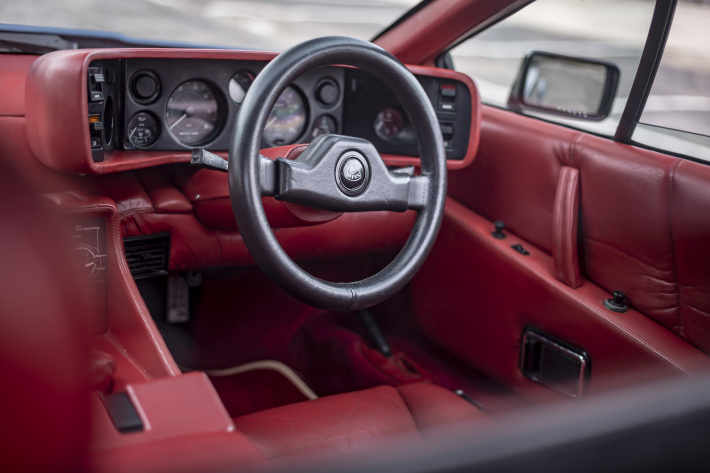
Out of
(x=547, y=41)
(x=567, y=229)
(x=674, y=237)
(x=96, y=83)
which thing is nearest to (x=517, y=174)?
(x=567, y=229)

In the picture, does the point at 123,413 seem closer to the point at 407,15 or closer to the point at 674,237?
the point at 674,237

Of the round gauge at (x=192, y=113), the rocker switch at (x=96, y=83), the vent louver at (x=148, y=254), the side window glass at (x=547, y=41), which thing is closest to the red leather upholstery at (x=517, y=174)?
the round gauge at (x=192, y=113)

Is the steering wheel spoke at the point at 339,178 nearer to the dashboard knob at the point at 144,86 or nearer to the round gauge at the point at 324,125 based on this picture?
the dashboard knob at the point at 144,86

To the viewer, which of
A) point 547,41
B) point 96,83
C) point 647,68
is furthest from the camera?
point 547,41

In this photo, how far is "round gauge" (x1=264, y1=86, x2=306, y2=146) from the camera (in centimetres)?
217

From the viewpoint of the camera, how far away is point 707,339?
163 cm

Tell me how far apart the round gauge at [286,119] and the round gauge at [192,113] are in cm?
18

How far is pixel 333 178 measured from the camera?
1438mm

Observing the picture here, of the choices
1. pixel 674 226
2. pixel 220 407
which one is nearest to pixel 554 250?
pixel 674 226

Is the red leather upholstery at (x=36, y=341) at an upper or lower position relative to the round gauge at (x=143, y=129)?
upper

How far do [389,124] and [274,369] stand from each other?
A: 1.00 metres

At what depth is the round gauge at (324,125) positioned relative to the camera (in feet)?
7.56

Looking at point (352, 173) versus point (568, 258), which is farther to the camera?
point (568, 258)

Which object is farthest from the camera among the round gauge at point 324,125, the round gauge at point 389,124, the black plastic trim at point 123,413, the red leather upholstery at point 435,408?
the round gauge at point 389,124
